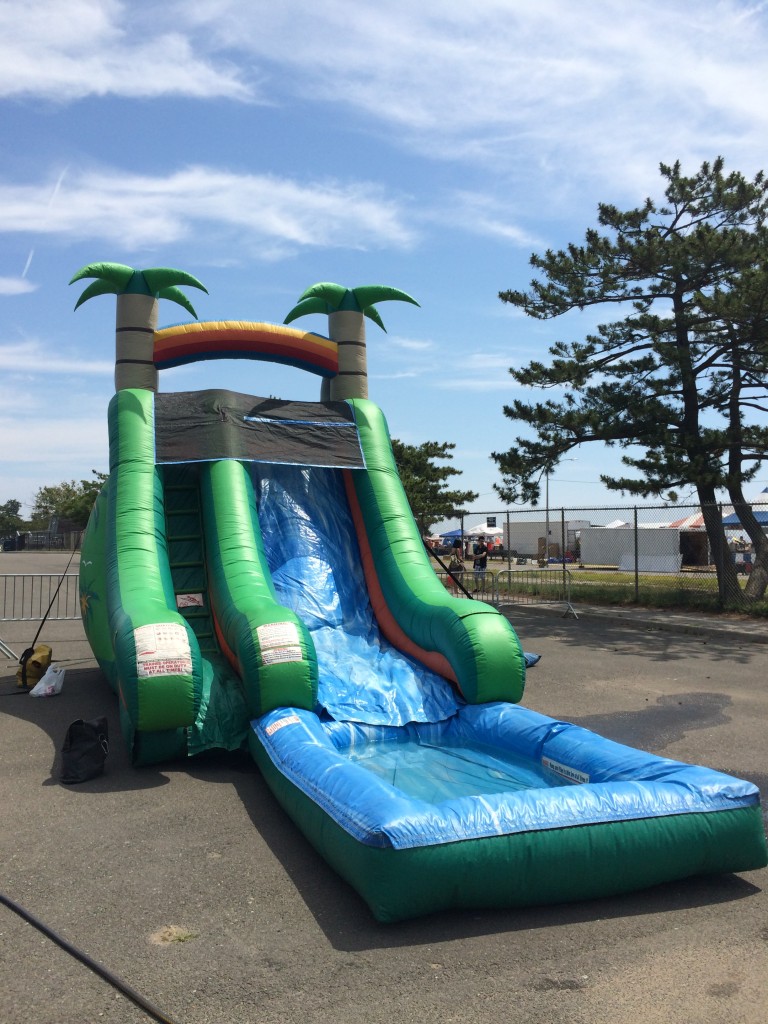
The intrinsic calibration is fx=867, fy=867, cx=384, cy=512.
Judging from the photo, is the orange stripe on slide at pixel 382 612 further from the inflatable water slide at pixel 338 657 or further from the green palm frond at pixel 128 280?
the green palm frond at pixel 128 280

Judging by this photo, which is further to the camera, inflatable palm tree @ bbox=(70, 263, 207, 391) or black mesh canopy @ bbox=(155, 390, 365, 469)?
inflatable palm tree @ bbox=(70, 263, 207, 391)

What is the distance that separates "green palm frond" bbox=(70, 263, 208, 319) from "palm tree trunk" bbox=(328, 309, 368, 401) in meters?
1.70

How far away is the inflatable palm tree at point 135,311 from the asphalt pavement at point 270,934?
472 cm

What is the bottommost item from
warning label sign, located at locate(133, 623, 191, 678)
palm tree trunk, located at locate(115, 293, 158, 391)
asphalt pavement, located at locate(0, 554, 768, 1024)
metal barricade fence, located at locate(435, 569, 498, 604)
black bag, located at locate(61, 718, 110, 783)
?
asphalt pavement, located at locate(0, 554, 768, 1024)

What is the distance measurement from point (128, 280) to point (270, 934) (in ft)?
25.5

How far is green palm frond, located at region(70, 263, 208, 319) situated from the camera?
9586 mm

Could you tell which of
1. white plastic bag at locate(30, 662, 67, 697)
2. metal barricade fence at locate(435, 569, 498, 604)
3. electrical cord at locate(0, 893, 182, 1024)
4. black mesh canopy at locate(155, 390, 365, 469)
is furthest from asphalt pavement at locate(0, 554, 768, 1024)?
metal barricade fence at locate(435, 569, 498, 604)

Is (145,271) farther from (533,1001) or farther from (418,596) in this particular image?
(533,1001)

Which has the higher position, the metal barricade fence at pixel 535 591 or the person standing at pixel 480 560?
the person standing at pixel 480 560

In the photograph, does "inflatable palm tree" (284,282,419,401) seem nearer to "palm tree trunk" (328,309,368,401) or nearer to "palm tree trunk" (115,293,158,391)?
"palm tree trunk" (328,309,368,401)

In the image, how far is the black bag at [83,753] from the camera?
20.0ft

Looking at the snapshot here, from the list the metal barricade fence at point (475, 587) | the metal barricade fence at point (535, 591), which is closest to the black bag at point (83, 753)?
the metal barricade fence at point (475, 587)

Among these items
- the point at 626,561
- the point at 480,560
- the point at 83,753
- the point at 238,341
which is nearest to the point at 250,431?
the point at 238,341

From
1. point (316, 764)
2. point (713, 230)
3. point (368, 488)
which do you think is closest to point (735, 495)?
point (713, 230)
